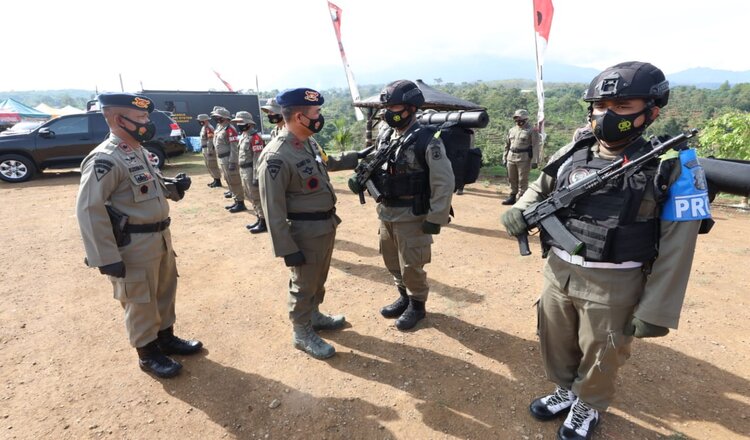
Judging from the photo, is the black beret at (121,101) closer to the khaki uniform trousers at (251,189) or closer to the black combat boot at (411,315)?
the black combat boot at (411,315)

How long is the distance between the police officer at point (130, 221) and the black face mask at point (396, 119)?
5.72 feet

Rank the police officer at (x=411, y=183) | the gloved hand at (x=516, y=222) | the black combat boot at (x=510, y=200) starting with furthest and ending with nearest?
1. the black combat boot at (x=510, y=200)
2. the police officer at (x=411, y=183)
3. the gloved hand at (x=516, y=222)

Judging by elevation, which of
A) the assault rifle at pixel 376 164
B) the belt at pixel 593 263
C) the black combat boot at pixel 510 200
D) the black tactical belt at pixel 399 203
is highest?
the assault rifle at pixel 376 164

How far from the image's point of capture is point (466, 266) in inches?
193

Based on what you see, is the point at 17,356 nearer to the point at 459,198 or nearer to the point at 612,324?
the point at 612,324

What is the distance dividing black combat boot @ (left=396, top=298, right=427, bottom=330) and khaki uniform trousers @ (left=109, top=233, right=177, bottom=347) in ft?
6.36

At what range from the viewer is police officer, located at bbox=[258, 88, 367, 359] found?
9.14 feet

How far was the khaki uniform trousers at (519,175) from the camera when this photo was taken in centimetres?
785

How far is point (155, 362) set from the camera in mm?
2945

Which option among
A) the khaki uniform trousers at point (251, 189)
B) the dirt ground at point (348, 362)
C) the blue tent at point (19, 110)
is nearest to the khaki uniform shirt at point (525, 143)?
the dirt ground at point (348, 362)

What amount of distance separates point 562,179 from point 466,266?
286 centimetres

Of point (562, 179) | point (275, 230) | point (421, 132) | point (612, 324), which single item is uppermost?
point (421, 132)

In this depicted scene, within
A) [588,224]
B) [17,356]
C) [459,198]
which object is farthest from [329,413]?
[459,198]

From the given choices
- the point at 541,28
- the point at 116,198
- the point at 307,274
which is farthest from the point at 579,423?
the point at 541,28
